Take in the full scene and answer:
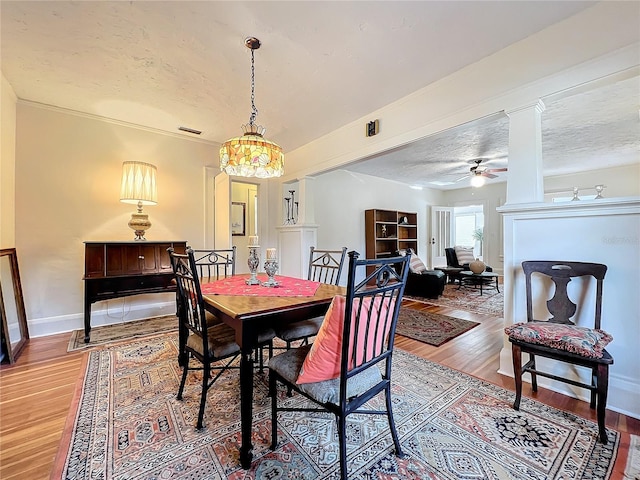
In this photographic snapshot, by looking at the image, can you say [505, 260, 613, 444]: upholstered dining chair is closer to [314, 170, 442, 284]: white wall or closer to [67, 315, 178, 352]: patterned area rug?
[67, 315, 178, 352]: patterned area rug

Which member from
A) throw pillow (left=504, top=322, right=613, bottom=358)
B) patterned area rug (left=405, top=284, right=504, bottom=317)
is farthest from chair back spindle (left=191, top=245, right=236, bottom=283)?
patterned area rug (left=405, top=284, right=504, bottom=317)

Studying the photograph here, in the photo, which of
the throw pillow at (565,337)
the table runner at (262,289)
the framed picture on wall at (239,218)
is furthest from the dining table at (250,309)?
the framed picture on wall at (239,218)

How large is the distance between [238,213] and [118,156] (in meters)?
2.39

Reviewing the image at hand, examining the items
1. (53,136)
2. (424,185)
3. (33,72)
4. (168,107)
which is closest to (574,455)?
(168,107)

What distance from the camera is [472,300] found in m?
4.85

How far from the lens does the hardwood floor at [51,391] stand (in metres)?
1.43

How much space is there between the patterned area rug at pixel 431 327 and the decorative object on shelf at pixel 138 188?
3.40m

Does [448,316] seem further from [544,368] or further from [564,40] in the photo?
[564,40]

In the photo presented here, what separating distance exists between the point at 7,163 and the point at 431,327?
4930mm

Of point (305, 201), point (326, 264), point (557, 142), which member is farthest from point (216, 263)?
point (557, 142)

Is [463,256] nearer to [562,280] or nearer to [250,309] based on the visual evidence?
[562,280]

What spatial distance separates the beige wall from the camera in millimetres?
2600

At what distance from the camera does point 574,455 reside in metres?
1.40

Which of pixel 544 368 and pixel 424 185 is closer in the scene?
pixel 544 368
